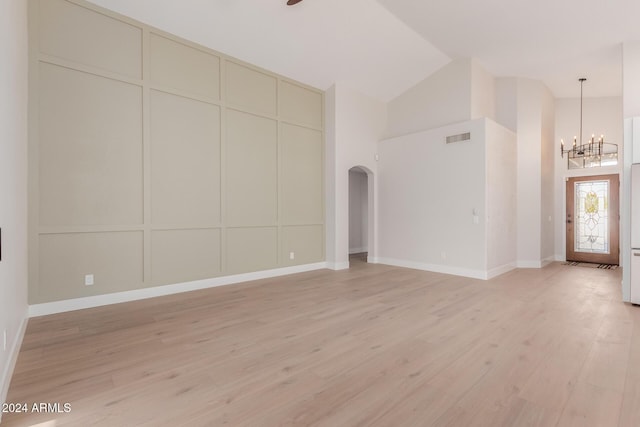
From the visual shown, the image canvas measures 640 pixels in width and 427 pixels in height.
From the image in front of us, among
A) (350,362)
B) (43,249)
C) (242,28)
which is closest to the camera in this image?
(350,362)

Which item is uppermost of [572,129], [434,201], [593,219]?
[572,129]

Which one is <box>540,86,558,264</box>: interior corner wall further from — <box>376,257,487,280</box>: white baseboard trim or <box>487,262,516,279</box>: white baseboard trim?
<box>376,257,487,280</box>: white baseboard trim

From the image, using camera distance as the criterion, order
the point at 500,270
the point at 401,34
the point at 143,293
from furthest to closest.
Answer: the point at 500,270, the point at 401,34, the point at 143,293

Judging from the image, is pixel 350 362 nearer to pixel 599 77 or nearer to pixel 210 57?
pixel 210 57

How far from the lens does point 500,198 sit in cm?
617

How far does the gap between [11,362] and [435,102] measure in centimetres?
756

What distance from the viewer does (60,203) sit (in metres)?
3.72

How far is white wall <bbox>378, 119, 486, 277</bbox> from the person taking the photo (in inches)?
226

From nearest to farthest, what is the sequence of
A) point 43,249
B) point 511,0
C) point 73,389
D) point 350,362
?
point 73,389, point 350,362, point 43,249, point 511,0

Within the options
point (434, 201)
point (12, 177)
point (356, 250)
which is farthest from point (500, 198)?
point (12, 177)

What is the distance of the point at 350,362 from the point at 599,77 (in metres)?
8.23

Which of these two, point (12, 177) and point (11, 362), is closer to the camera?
point (11, 362)

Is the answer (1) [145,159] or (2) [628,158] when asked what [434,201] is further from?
(1) [145,159]

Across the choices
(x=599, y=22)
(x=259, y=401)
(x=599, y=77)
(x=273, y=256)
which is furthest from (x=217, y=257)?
(x=599, y=77)
